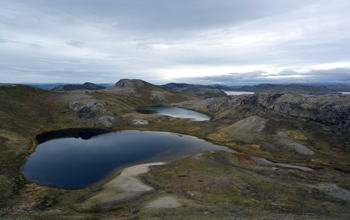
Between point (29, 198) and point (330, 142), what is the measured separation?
120 metres

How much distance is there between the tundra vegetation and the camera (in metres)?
36.0

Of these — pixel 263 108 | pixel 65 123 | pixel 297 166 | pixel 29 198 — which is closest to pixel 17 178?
pixel 29 198

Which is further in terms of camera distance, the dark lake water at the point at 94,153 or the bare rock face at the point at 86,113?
the bare rock face at the point at 86,113

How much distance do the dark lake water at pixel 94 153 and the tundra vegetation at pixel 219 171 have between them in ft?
16.1

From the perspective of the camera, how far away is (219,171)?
58.2 m

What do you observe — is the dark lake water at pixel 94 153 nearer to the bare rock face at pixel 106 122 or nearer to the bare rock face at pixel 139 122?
the bare rock face at pixel 106 122

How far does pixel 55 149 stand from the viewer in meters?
80.1

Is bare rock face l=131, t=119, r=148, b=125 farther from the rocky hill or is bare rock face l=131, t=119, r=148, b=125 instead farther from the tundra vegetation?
the rocky hill

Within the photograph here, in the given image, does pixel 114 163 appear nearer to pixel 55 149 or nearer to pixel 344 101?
pixel 55 149

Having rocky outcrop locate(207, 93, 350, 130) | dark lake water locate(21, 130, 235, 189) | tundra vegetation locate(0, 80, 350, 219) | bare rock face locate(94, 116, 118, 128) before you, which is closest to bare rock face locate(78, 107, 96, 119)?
tundra vegetation locate(0, 80, 350, 219)

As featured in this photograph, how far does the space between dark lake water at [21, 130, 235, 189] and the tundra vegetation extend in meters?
4.90

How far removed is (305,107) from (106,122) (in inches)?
5360

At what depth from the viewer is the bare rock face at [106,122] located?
126 m

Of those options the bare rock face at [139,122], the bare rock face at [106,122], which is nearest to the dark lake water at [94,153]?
the bare rock face at [106,122]
